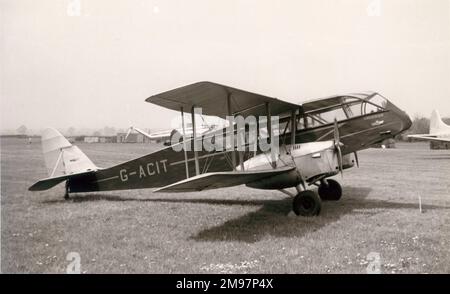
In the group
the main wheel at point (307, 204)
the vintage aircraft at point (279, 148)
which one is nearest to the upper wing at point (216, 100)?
the vintage aircraft at point (279, 148)

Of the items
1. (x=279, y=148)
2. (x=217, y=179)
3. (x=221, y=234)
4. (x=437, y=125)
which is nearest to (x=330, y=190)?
(x=279, y=148)

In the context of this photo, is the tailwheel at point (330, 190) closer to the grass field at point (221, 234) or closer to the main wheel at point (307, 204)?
the grass field at point (221, 234)

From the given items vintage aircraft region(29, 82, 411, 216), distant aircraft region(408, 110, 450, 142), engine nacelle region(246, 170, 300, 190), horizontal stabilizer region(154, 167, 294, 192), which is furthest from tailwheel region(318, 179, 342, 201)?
distant aircraft region(408, 110, 450, 142)

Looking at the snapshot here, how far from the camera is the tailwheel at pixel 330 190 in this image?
30.8ft

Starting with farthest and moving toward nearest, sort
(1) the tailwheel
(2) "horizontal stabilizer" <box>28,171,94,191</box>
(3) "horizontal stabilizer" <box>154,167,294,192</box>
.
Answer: (1) the tailwheel
(2) "horizontal stabilizer" <box>28,171,94,191</box>
(3) "horizontal stabilizer" <box>154,167,294,192</box>

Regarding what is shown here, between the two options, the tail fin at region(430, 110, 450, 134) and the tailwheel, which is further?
the tail fin at region(430, 110, 450, 134)

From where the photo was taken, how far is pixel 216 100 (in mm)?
6762

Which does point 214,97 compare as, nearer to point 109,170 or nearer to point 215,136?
point 215,136

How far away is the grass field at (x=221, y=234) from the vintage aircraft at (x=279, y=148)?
0.62 metres

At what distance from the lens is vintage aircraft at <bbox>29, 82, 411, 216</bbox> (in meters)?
6.63

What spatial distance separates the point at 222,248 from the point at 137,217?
2914mm

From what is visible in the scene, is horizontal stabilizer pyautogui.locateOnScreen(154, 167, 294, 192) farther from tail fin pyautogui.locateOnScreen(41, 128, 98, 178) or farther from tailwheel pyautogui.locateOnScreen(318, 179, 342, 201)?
tail fin pyautogui.locateOnScreen(41, 128, 98, 178)

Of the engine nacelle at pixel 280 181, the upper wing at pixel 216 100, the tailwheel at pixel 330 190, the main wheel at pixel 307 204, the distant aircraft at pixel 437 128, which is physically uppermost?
the upper wing at pixel 216 100
